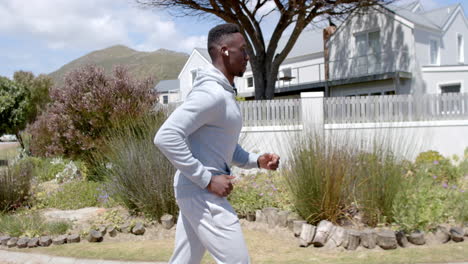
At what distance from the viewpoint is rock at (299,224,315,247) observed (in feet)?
16.8

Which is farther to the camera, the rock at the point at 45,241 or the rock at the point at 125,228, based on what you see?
the rock at the point at 125,228

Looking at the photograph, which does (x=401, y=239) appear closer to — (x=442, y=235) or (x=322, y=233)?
(x=442, y=235)

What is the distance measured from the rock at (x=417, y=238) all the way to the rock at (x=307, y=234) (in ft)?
3.63

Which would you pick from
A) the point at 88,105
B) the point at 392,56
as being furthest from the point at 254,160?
Result: the point at 392,56

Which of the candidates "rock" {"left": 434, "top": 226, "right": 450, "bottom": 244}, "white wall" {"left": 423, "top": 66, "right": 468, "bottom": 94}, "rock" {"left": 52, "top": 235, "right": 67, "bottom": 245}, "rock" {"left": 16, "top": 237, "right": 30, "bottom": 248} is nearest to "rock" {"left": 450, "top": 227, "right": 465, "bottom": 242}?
"rock" {"left": 434, "top": 226, "right": 450, "bottom": 244}

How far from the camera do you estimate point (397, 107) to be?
12.7 m

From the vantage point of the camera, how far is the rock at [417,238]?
500 cm

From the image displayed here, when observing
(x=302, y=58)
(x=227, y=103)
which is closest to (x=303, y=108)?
(x=227, y=103)

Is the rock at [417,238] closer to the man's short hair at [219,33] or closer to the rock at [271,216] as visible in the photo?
the rock at [271,216]

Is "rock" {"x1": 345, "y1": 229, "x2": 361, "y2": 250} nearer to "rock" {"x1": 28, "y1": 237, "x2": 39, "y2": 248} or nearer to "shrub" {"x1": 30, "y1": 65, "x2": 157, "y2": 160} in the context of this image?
"rock" {"x1": 28, "y1": 237, "x2": 39, "y2": 248}

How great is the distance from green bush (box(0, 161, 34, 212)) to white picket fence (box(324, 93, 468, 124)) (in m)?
7.93

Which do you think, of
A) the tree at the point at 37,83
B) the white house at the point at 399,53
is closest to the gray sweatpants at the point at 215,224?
the white house at the point at 399,53

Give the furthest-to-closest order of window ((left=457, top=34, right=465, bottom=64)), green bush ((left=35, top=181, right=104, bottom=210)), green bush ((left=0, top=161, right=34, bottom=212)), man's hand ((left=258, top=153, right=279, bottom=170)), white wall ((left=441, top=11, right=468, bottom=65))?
window ((left=457, top=34, right=465, bottom=64)) < white wall ((left=441, top=11, right=468, bottom=65)) < green bush ((left=35, top=181, right=104, bottom=210)) < green bush ((left=0, top=161, right=34, bottom=212)) < man's hand ((left=258, top=153, right=279, bottom=170))

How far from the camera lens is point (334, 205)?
5312 millimetres
